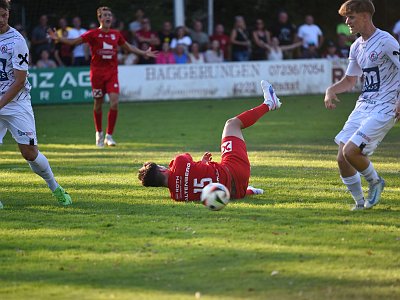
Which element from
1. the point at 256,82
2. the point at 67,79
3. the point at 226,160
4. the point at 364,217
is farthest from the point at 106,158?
the point at 256,82

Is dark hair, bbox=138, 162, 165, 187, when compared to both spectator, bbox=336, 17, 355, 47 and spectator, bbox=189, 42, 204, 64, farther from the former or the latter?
spectator, bbox=336, 17, 355, 47

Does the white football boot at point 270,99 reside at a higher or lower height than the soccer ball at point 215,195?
higher

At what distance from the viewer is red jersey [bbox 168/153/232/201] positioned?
30.9ft

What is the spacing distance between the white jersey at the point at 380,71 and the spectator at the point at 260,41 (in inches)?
790

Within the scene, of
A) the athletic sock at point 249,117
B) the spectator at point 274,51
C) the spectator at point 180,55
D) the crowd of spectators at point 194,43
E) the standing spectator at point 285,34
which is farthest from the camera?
the standing spectator at point 285,34

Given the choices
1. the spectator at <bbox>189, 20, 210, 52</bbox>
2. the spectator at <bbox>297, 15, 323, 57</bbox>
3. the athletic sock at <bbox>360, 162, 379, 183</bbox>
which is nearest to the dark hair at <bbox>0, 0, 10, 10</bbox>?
the athletic sock at <bbox>360, 162, 379, 183</bbox>

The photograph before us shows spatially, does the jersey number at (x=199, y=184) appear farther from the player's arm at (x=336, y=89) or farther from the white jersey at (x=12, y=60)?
the white jersey at (x=12, y=60)

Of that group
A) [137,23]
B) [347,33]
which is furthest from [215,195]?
[347,33]

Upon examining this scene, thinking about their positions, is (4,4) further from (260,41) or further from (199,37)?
(260,41)

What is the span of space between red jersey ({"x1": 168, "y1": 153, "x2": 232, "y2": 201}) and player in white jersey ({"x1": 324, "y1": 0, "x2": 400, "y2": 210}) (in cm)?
124

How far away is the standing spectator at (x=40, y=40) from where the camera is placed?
26.0 meters

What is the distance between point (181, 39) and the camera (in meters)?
27.7

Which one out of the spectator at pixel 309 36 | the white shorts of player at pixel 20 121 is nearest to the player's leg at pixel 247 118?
the white shorts of player at pixel 20 121

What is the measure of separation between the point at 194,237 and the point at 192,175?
1537mm
